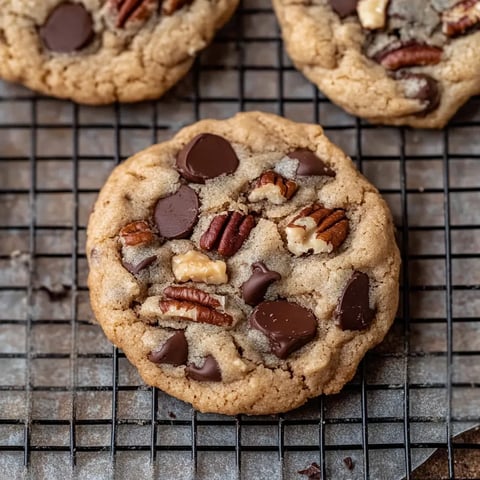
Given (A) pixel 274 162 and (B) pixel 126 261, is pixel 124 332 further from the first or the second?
(A) pixel 274 162

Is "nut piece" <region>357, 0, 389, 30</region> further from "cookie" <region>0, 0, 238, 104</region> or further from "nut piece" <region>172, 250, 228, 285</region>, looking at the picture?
"nut piece" <region>172, 250, 228, 285</region>

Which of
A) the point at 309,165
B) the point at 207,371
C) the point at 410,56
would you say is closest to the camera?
the point at 207,371

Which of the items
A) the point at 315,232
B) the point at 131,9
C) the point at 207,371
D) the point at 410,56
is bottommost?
the point at 207,371

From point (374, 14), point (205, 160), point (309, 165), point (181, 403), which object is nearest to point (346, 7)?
point (374, 14)

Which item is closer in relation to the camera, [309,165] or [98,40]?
[309,165]

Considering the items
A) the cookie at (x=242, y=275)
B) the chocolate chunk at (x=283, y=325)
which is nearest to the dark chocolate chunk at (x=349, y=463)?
the cookie at (x=242, y=275)

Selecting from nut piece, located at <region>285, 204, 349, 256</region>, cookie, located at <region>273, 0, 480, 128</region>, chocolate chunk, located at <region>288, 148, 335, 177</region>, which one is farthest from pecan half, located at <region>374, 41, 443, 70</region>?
nut piece, located at <region>285, 204, 349, 256</region>

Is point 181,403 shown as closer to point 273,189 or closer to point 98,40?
point 273,189

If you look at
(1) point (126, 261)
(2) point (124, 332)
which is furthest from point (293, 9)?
(2) point (124, 332)
